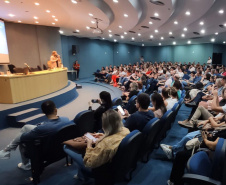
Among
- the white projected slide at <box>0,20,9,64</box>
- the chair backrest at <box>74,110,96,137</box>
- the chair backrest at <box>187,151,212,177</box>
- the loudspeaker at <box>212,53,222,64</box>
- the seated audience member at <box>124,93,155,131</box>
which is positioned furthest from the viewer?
the loudspeaker at <box>212,53,222,64</box>

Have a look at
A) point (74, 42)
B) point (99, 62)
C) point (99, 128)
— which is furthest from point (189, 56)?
point (99, 128)

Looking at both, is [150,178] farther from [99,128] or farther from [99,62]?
[99,62]

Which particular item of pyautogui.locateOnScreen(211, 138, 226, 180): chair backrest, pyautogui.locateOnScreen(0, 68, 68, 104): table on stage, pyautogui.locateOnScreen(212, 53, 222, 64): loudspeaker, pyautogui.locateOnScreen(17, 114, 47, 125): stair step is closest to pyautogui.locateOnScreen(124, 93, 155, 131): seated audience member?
pyautogui.locateOnScreen(211, 138, 226, 180): chair backrest

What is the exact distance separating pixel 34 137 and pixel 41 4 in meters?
5.21

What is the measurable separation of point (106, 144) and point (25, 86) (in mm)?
4182

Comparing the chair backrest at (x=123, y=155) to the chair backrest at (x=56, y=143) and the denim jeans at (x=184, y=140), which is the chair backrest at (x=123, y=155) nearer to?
the chair backrest at (x=56, y=143)

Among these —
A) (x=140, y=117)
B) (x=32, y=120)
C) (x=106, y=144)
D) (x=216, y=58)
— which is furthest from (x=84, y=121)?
(x=216, y=58)

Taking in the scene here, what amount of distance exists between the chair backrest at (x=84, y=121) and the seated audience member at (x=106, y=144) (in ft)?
2.97

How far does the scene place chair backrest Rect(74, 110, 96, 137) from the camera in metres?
2.71

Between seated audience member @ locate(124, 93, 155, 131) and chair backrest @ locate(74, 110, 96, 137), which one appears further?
chair backrest @ locate(74, 110, 96, 137)

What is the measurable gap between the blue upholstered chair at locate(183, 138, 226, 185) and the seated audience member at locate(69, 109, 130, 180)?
0.70 metres

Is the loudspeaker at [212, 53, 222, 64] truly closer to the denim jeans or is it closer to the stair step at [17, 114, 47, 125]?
the denim jeans

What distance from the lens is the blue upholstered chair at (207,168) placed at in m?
1.39

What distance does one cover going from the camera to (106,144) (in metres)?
1.70
